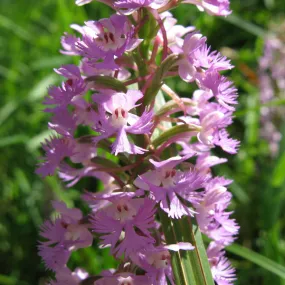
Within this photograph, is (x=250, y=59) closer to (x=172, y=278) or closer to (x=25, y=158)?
(x=25, y=158)

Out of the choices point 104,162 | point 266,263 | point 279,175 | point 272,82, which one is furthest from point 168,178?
point 272,82

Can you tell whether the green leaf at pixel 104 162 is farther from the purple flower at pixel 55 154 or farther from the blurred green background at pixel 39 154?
the blurred green background at pixel 39 154

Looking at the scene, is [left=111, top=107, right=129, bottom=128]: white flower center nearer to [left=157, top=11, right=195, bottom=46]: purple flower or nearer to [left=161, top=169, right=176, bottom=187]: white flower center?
[left=161, top=169, right=176, bottom=187]: white flower center

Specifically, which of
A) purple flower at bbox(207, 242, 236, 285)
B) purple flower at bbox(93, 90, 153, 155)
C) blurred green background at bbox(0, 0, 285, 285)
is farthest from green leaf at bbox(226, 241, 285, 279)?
purple flower at bbox(93, 90, 153, 155)

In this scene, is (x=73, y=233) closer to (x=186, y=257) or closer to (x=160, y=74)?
(x=186, y=257)

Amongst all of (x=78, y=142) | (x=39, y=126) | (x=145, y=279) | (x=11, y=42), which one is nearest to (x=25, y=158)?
Result: (x=39, y=126)

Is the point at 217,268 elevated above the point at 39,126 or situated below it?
above

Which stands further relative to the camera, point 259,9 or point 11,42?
point 259,9
